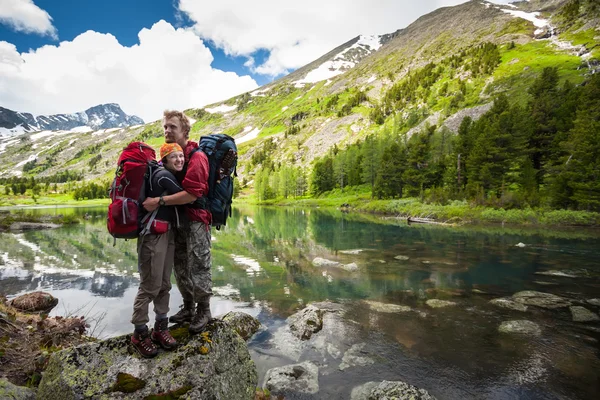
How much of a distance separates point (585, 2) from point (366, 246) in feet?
587

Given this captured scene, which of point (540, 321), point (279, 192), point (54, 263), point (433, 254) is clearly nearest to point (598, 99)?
point (433, 254)

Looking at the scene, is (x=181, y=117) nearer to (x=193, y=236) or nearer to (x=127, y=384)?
(x=193, y=236)

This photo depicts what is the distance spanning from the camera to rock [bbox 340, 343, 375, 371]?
8656 millimetres

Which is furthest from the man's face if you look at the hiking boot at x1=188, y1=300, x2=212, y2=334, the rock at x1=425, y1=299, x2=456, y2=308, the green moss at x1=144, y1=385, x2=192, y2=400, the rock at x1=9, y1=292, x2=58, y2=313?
the rock at x1=425, y1=299, x2=456, y2=308

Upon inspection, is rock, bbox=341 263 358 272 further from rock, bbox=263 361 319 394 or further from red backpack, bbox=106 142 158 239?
red backpack, bbox=106 142 158 239

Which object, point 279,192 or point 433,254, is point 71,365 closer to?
point 433,254

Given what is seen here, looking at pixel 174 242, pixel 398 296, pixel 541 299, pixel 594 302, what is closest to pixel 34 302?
pixel 174 242

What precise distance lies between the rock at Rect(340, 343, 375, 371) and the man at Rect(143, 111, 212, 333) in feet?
17.6

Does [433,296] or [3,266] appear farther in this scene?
[3,266]

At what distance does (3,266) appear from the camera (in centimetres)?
1975

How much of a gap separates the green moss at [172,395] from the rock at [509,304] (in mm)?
13256

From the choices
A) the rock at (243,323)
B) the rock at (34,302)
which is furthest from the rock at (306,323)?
Result: the rock at (34,302)

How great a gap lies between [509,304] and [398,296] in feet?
14.8

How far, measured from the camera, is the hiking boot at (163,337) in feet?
14.9
